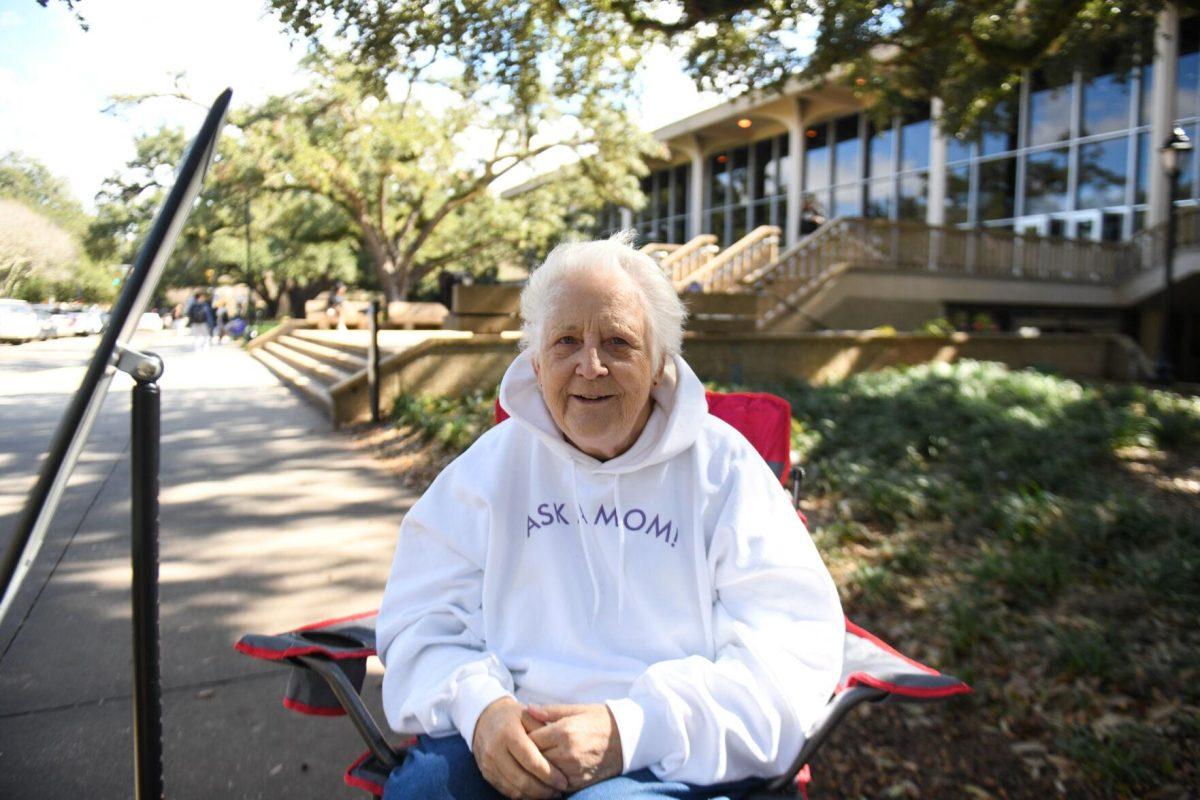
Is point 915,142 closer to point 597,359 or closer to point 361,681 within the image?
point 597,359

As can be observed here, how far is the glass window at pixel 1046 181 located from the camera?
21594 mm

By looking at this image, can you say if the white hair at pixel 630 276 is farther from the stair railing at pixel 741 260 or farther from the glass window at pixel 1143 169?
the glass window at pixel 1143 169

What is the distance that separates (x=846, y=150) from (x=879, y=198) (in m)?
1.98

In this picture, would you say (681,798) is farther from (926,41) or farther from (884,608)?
(926,41)

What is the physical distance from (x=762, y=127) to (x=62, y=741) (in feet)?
92.1

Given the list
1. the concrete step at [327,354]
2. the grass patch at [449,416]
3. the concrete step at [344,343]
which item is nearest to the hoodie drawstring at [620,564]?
the grass patch at [449,416]

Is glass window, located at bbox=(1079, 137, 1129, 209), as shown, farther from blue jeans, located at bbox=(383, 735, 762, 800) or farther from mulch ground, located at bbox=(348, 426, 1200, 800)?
blue jeans, located at bbox=(383, 735, 762, 800)

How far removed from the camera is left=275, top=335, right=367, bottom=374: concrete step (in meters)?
12.0

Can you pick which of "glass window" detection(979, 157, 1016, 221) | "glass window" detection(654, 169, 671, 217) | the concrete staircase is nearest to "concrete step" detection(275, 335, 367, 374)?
the concrete staircase

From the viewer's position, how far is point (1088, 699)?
3.15 m

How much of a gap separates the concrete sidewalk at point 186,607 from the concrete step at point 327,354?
4132mm

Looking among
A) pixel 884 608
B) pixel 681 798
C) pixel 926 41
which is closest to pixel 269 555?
pixel 884 608

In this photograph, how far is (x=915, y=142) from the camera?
79.9ft

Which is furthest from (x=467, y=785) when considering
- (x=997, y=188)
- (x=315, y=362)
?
(x=997, y=188)
